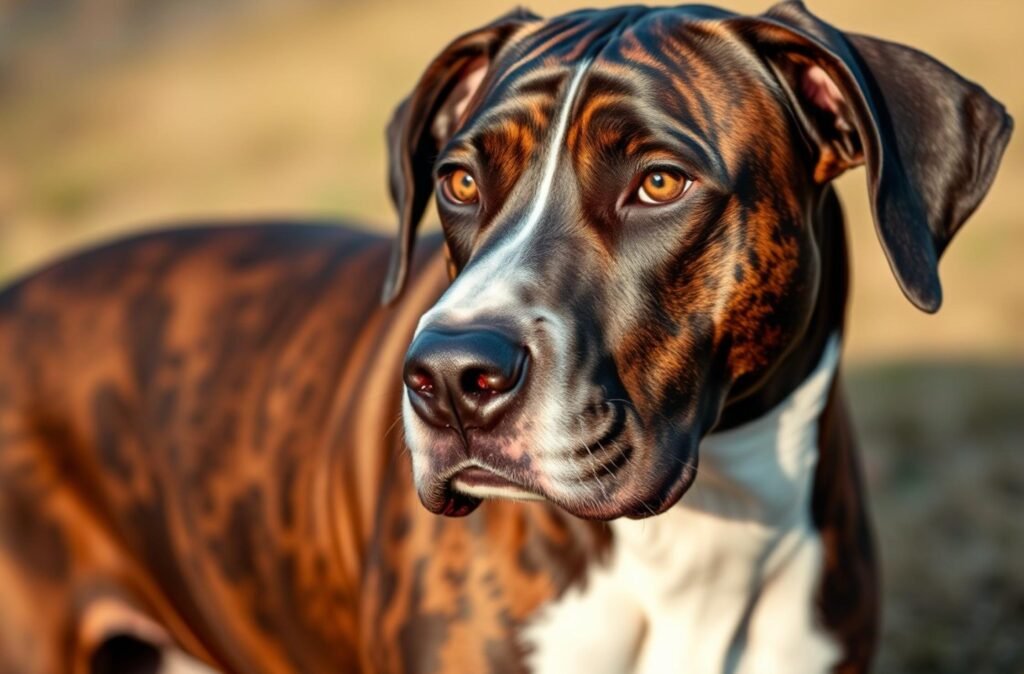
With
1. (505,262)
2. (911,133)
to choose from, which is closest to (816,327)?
(911,133)

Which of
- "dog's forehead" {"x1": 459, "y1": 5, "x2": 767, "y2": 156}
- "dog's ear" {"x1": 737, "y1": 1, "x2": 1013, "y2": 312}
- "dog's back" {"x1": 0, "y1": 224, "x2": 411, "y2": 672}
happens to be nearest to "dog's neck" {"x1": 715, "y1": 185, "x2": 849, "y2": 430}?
"dog's ear" {"x1": 737, "y1": 1, "x2": 1013, "y2": 312}

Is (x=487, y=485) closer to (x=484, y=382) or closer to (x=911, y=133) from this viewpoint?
(x=484, y=382)

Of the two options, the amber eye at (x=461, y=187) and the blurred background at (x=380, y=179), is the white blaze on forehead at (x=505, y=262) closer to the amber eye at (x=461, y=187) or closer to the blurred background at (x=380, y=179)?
the amber eye at (x=461, y=187)

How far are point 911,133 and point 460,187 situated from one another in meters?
0.89

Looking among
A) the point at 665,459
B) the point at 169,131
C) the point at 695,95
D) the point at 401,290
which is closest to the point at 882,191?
the point at 695,95

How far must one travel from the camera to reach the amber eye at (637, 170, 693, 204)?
276 cm

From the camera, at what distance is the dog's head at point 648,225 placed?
2.55 meters

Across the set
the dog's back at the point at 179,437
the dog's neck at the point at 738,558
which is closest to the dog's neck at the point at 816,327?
the dog's neck at the point at 738,558

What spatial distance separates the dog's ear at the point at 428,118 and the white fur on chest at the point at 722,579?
84cm

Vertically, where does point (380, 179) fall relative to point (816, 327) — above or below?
below

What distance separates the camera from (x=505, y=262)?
2.66m

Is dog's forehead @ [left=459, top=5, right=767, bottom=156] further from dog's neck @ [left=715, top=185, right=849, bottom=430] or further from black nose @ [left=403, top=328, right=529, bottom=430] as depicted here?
black nose @ [left=403, top=328, right=529, bottom=430]

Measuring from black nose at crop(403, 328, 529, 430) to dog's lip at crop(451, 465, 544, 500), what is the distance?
4.2 inches

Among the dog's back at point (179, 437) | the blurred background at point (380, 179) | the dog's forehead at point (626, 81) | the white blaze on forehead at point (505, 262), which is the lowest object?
the blurred background at point (380, 179)
